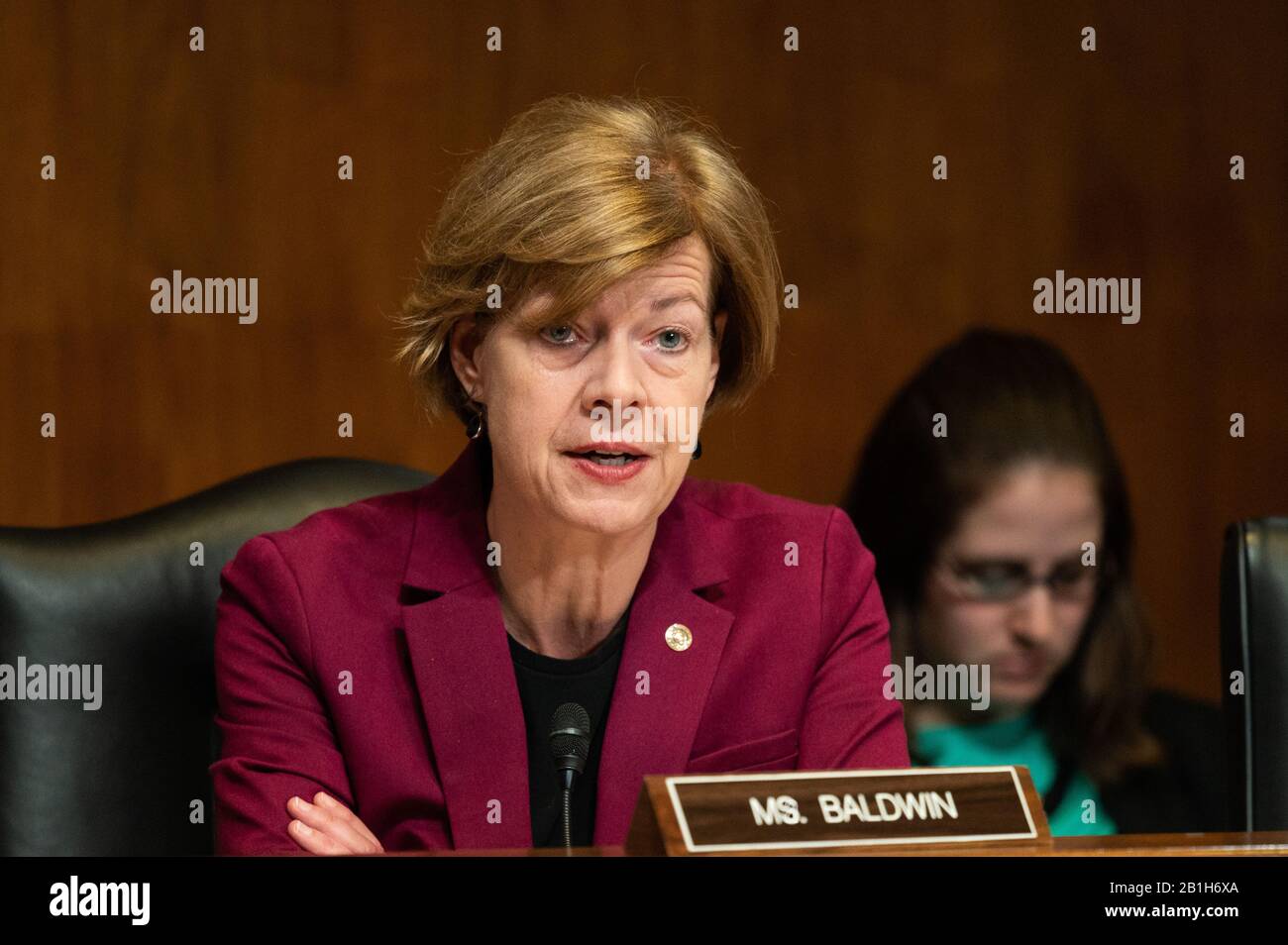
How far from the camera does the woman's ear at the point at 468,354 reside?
190cm

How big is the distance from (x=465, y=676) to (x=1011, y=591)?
55.6 inches

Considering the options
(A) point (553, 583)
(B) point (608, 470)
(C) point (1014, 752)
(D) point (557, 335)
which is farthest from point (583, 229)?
(C) point (1014, 752)

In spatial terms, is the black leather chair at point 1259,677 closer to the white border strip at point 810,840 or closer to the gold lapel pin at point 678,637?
the gold lapel pin at point 678,637

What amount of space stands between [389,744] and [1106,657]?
1.72 meters

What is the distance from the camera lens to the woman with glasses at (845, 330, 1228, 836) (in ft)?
9.36

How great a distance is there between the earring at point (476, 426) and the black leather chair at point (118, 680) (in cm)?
30

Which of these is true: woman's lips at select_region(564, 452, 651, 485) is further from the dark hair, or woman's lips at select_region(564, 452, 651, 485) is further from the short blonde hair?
the dark hair

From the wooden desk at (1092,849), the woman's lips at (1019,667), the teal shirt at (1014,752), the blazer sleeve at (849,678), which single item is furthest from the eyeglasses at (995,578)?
the wooden desk at (1092,849)

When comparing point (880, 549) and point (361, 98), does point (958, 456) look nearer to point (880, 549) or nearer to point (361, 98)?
point (880, 549)

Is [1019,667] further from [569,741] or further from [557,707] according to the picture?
[569,741]

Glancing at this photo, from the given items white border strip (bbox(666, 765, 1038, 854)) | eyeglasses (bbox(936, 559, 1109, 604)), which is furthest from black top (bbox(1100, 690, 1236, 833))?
white border strip (bbox(666, 765, 1038, 854))

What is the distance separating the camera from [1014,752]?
2842 mm
